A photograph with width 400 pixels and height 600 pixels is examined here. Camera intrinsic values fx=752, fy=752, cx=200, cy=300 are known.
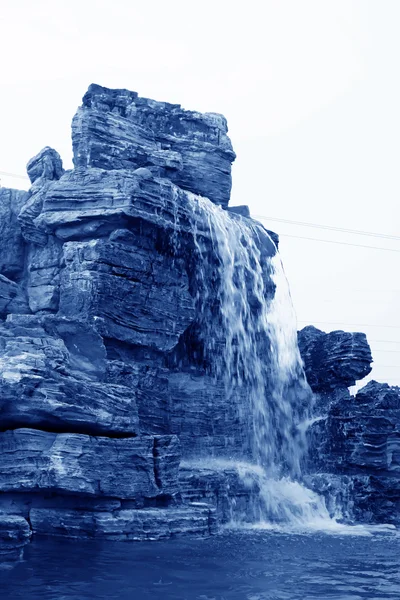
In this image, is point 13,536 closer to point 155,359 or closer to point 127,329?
point 127,329

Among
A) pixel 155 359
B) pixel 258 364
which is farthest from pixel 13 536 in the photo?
pixel 258 364

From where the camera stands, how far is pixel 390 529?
2270 centimetres

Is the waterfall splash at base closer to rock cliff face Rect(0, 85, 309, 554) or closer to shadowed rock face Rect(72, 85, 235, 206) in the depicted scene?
rock cliff face Rect(0, 85, 309, 554)

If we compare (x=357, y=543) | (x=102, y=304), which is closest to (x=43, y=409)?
(x=102, y=304)

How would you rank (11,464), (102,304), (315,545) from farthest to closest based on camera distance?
(102,304) < (315,545) < (11,464)

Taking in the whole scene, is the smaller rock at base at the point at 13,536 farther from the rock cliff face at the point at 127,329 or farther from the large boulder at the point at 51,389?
the large boulder at the point at 51,389

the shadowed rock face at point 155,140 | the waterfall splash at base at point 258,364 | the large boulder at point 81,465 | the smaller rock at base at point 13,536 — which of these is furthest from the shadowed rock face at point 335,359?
the smaller rock at base at point 13,536

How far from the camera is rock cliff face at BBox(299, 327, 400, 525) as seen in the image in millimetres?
25359

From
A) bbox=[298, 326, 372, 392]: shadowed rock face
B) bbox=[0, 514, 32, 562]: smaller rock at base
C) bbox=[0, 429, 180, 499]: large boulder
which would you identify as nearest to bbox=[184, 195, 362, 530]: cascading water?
bbox=[298, 326, 372, 392]: shadowed rock face

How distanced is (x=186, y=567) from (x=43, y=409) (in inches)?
194

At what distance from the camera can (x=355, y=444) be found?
2675cm

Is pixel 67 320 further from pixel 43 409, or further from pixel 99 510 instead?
pixel 99 510

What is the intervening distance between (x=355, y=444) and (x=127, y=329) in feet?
33.1

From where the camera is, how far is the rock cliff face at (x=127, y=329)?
659 inches
